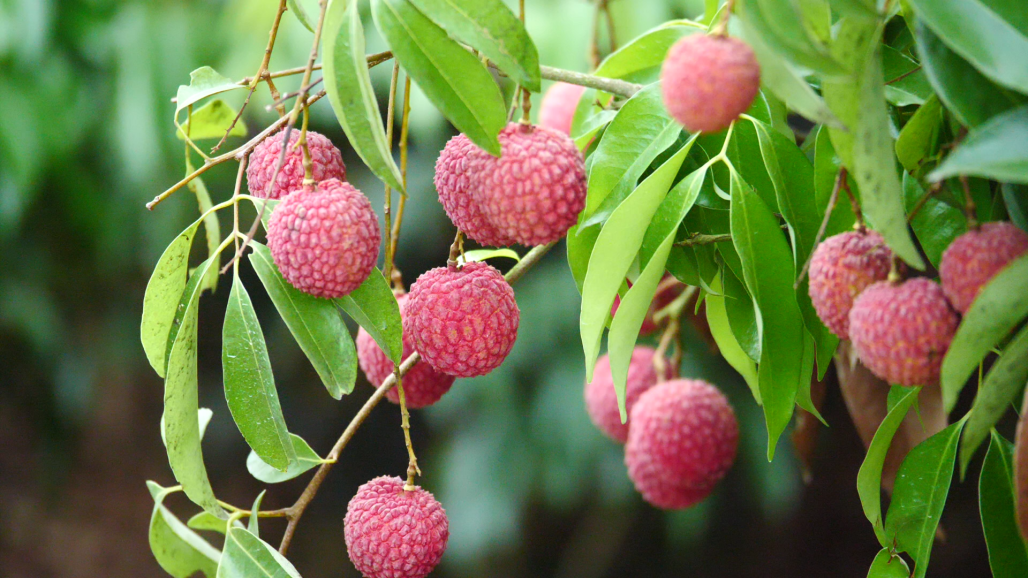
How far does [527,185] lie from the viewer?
0.40 meters

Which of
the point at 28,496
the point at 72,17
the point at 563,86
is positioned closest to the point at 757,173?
the point at 563,86

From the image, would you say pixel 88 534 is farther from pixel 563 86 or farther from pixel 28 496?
pixel 563 86

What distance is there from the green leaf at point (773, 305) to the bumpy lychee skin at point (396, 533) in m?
0.20

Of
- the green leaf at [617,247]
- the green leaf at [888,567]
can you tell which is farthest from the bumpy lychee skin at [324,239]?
the green leaf at [888,567]

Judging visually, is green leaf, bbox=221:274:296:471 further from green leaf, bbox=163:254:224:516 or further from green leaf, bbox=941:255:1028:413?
green leaf, bbox=941:255:1028:413

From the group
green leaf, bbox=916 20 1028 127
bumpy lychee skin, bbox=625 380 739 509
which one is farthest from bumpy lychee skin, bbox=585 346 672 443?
green leaf, bbox=916 20 1028 127

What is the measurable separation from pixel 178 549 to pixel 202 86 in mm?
318

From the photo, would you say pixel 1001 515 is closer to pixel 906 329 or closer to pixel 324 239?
pixel 906 329

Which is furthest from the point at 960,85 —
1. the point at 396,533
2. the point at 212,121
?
the point at 212,121

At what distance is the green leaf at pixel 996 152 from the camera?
0.29m

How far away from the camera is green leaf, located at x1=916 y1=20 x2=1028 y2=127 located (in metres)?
0.33

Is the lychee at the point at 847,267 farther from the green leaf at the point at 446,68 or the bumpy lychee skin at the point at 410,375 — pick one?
the bumpy lychee skin at the point at 410,375

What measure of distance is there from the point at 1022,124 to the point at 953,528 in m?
1.35

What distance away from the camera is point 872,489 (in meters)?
0.47
